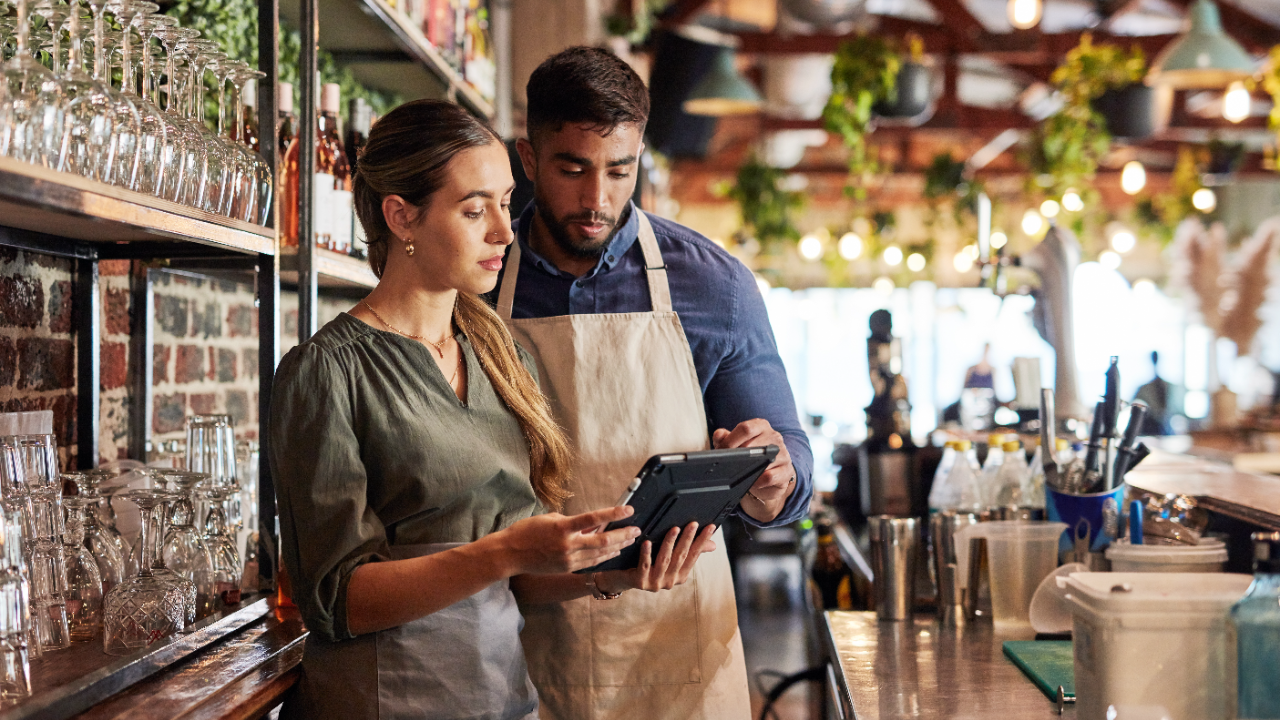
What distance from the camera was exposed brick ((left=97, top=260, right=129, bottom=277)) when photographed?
81.0 inches

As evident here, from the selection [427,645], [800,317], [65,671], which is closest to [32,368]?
[65,671]

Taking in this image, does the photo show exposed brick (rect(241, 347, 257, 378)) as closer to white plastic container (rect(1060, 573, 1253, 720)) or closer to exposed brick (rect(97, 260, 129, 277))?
exposed brick (rect(97, 260, 129, 277))

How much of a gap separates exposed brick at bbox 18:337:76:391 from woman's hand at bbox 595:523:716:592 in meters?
1.06

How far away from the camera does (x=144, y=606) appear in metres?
1.47

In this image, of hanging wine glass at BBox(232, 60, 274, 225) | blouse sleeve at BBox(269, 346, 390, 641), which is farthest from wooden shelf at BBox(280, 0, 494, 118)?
blouse sleeve at BBox(269, 346, 390, 641)

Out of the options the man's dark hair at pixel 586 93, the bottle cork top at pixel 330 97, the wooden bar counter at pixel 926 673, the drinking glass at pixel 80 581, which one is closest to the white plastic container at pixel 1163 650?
the wooden bar counter at pixel 926 673

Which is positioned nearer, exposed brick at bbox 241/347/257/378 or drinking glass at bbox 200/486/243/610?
drinking glass at bbox 200/486/243/610

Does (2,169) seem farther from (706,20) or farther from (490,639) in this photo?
(706,20)

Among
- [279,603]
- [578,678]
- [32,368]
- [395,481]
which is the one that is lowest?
[578,678]

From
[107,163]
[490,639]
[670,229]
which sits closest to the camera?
[107,163]

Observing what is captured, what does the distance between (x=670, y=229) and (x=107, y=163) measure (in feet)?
3.17

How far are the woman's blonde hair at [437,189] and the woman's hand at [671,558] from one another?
21 centimetres

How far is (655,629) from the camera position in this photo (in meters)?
1.82

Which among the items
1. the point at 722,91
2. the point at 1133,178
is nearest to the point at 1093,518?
the point at 722,91
